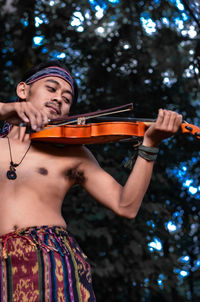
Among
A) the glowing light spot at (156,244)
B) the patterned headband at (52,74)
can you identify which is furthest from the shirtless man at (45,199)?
the glowing light spot at (156,244)

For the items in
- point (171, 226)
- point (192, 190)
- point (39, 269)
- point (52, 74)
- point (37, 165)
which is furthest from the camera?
point (192, 190)

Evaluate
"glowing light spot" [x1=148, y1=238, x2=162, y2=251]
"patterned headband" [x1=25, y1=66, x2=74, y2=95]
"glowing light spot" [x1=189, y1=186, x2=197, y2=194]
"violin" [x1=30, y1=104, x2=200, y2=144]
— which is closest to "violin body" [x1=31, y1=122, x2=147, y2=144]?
"violin" [x1=30, y1=104, x2=200, y2=144]

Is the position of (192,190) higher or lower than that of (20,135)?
lower

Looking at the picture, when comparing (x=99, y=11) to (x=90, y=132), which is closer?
(x=90, y=132)

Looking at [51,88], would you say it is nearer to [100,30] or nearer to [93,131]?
[93,131]

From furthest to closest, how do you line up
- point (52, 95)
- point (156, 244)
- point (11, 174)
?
point (156, 244) → point (52, 95) → point (11, 174)

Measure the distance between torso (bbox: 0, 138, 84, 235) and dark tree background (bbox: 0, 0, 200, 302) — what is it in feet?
7.84

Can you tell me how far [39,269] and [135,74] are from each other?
3.55 metres

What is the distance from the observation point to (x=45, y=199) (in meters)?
2.43

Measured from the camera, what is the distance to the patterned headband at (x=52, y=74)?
299 centimetres

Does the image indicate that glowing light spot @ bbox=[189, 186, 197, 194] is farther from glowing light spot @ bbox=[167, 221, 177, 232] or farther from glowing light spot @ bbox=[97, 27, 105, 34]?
glowing light spot @ bbox=[97, 27, 105, 34]

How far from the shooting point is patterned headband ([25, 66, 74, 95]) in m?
2.99

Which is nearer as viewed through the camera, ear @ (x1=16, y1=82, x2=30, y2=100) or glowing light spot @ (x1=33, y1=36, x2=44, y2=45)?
ear @ (x1=16, y1=82, x2=30, y2=100)

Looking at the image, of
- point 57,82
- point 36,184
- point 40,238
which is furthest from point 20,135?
point 40,238
